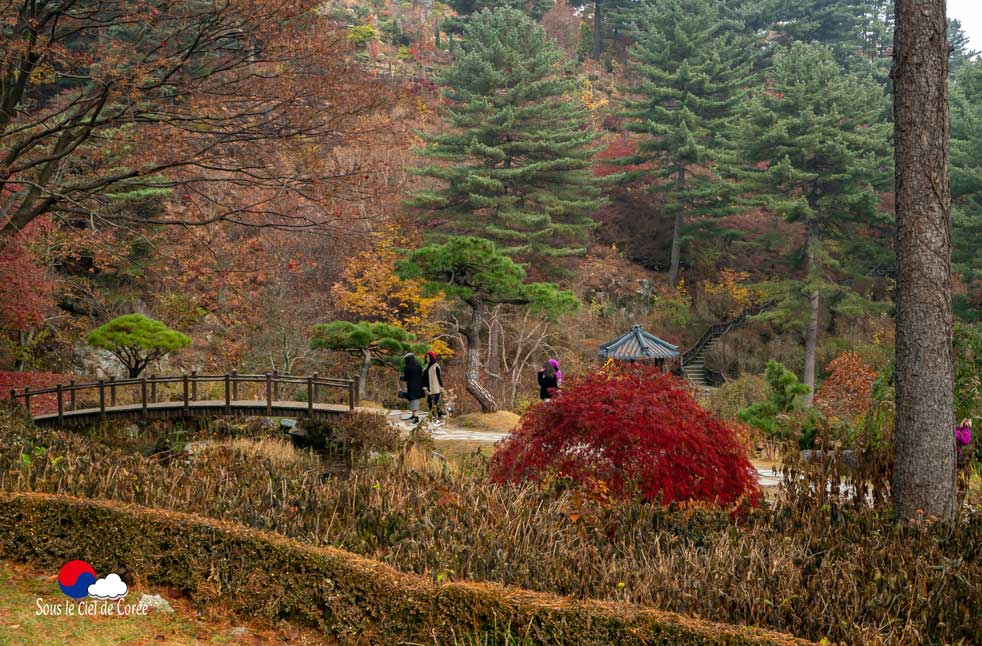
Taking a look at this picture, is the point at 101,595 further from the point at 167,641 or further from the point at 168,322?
the point at 168,322

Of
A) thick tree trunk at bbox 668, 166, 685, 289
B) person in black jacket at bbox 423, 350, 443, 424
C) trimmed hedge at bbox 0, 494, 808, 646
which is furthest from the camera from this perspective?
thick tree trunk at bbox 668, 166, 685, 289

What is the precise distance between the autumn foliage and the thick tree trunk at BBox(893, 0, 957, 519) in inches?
488

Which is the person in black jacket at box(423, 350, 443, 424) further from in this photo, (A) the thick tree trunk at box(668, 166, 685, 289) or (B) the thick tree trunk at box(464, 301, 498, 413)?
(A) the thick tree trunk at box(668, 166, 685, 289)

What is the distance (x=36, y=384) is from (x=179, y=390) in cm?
332

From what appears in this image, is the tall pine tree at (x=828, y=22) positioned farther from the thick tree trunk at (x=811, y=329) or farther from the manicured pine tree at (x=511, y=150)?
the manicured pine tree at (x=511, y=150)

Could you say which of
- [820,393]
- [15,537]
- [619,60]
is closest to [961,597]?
[15,537]

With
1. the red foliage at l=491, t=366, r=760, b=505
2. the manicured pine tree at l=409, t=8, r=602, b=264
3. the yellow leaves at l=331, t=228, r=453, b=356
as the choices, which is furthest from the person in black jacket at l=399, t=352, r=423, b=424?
the manicured pine tree at l=409, t=8, r=602, b=264

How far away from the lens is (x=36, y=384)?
16453 mm

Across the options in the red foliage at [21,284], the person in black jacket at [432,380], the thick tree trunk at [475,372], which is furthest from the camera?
the thick tree trunk at [475,372]

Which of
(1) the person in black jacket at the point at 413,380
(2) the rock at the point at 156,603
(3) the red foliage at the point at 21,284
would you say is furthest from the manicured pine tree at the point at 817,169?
(2) the rock at the point at 156,603

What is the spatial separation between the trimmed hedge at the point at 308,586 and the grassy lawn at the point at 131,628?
112 millimetres

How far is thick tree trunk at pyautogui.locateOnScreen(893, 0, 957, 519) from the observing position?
5.84 m

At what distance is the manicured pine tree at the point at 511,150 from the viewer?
1061 inches

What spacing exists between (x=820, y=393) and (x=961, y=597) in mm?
20612
